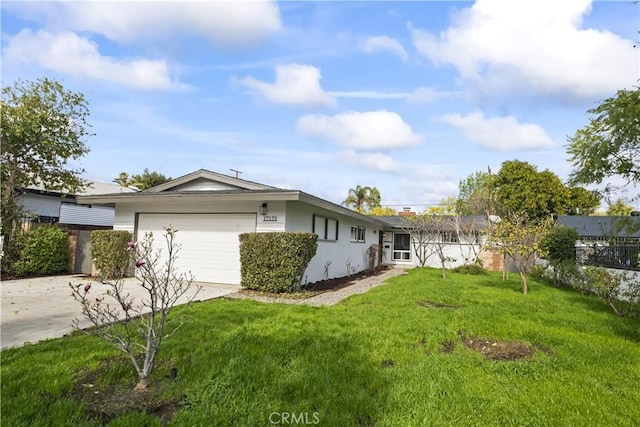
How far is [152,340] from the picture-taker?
335cm

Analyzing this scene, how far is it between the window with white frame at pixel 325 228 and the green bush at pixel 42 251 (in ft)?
26.9

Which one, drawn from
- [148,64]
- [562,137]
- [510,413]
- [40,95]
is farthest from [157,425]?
[562,137]

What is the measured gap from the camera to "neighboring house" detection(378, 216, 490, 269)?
1977 centimetres

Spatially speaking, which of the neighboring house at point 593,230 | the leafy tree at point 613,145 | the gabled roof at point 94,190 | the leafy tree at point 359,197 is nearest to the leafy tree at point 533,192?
the neighboring house at point 593,230

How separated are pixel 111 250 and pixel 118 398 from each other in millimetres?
8988

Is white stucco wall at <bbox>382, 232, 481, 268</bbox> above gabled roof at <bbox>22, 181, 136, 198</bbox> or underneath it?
underneath

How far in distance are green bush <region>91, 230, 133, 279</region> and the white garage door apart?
1.01 metres

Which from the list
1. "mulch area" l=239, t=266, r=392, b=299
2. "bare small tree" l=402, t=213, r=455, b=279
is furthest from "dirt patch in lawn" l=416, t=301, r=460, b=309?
"bare small tree" l=402, t=213, r=455, b=279

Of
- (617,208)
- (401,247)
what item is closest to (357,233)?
(401,247)

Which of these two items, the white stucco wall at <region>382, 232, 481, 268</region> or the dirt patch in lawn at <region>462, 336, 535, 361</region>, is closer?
the dirt patch in lawn at <region>462, 336, 535, 361</region>

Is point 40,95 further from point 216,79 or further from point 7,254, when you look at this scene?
point 216,79

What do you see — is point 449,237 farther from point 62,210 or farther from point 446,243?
point 62,210

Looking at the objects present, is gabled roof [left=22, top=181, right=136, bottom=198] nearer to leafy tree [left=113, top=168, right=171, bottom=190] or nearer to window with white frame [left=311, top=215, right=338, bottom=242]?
window with white frame [left=311, top=215, right=338, bottom=242]

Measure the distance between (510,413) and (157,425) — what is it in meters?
2.77
